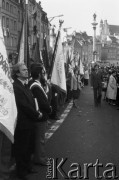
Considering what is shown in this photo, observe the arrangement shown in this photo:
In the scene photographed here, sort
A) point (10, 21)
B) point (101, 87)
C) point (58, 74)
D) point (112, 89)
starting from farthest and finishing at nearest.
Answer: point (10, 21)
point (112, 89)
point (101, 87)
point (58, 74)

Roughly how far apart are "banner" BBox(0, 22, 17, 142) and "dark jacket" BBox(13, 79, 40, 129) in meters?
0.75

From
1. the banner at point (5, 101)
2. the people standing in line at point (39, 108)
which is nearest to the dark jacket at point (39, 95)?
the people standing in line at point (39, 108)

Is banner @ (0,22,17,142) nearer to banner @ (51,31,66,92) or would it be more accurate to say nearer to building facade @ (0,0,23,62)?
banner @ (51,31,66,92)

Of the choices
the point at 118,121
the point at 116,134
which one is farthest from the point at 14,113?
the point at 118,121

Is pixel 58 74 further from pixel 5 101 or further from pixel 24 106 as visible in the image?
pixel 5 101

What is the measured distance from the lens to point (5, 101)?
4945 mm

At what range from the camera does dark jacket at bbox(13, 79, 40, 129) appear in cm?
589

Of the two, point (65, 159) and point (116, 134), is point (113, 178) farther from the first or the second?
point (116, 134)

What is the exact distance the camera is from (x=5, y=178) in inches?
226

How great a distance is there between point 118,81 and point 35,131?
1179 cm

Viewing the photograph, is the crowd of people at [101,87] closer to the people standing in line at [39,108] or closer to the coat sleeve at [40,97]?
the people standing in line at [39,108]

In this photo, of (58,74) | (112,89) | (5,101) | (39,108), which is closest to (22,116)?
(39,108)

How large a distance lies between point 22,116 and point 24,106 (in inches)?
7.5

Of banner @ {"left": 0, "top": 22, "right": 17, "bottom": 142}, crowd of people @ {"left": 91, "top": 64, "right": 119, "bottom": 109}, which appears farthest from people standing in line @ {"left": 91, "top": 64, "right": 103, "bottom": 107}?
banner @ {"left": 0, "top": 22, "right": 17, "bottom": 142}
